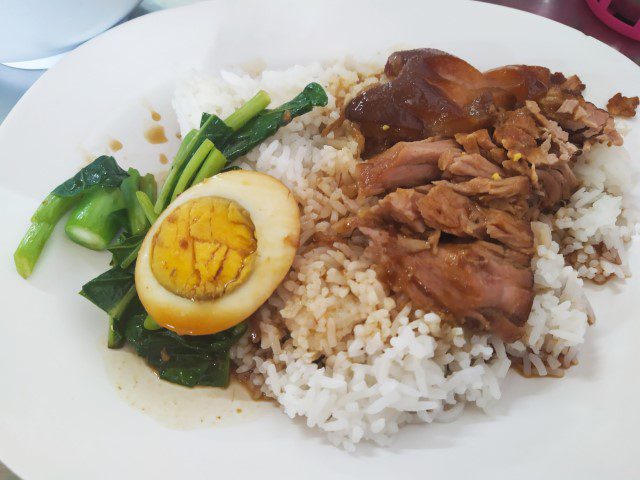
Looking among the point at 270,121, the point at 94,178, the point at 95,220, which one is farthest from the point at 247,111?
the point at 95,220

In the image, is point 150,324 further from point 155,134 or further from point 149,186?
point 155,134

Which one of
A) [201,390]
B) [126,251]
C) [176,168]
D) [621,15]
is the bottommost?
[201,390]

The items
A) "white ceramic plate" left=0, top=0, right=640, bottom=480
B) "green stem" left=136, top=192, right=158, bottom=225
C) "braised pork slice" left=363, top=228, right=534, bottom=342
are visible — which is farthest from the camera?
"green stem" left=136, top=192, right=158, bottom=225

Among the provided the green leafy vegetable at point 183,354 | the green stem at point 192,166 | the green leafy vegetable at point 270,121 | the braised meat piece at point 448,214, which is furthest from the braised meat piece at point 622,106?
the green leafy vegetable at point 183,354

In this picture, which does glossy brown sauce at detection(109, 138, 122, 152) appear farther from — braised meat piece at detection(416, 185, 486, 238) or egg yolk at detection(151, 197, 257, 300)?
braised meat piece at detection(416, 185, 486, 238)

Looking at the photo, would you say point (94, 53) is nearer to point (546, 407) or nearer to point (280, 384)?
point (280, 384)

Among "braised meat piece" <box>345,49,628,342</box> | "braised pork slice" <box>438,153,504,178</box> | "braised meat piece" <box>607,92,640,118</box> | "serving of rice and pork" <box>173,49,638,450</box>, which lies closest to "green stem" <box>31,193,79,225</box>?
"serving of rice and pork" <box>173,49,638,450</box>

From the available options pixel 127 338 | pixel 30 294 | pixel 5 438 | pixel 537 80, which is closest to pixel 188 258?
pixel 127 338
